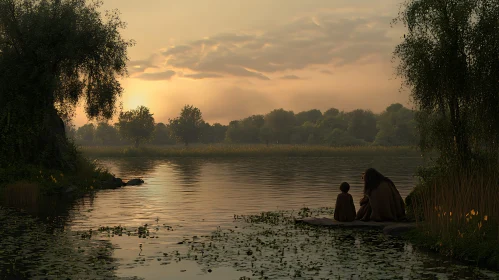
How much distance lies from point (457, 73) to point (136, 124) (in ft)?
405

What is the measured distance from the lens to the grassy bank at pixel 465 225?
643 inches

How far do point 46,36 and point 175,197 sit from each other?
53.2ft

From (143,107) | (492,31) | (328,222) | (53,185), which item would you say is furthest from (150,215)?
(143,107)

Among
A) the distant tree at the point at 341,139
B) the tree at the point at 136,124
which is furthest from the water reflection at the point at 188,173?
the distant tree at the point at 341,139

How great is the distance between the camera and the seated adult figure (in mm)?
22266

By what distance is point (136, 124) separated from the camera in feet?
475

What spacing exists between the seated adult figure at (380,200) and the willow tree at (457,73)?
20.6 feet

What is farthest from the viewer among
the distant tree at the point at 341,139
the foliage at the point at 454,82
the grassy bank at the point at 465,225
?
the distant tree at the point at 341,139

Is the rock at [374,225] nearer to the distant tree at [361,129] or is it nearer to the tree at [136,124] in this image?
the tree at [136,124]

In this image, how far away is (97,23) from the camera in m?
47.7

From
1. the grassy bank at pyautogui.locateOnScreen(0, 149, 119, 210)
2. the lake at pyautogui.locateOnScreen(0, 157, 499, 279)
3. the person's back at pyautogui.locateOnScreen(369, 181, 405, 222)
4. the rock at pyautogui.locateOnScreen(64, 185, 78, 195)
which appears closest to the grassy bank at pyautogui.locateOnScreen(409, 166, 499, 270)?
the lake at pyautogui.locateOnScreen(0, 157, 499, 279)

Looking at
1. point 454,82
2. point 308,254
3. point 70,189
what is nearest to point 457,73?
point 454,82

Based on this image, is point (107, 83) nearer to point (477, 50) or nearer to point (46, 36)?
point (46, 36)

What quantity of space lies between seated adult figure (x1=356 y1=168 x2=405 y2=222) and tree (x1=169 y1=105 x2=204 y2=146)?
142 meters
